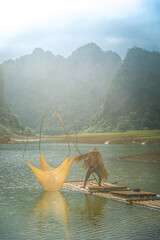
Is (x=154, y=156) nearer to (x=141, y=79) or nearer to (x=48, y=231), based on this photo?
(x=48, y=231)

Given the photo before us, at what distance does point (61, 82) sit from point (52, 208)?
552ft

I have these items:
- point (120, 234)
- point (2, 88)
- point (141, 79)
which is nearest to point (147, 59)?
point (141, 79)

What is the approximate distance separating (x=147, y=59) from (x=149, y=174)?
101 meters

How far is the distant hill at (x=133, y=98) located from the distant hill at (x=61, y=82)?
28.0m

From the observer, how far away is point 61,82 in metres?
175

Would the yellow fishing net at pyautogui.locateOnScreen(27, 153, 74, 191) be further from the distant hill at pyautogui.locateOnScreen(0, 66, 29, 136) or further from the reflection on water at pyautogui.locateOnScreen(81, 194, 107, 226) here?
the distant hill at pyautogui.locateOnScreen(0, 66, 29, 136)

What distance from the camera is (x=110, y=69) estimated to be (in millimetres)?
173875

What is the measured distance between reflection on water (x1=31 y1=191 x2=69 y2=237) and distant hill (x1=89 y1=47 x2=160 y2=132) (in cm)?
8221

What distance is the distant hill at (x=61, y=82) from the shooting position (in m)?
147

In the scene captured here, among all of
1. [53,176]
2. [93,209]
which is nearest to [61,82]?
[53,176]

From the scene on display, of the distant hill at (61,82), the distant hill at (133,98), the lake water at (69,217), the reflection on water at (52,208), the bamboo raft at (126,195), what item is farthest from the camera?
the distant hill at (61,82)

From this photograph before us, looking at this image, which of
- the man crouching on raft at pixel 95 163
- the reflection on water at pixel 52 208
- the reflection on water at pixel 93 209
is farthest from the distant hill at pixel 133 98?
the reflection on water at pixel 93 209

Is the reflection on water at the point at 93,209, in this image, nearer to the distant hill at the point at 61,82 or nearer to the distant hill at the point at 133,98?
the distant hill at the point at 133,98

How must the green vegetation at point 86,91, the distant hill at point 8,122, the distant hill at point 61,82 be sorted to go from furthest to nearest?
the distant hill at point 61,82, the green vegetation at point 86,91, the distant hill at point 8,122
